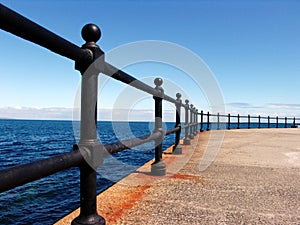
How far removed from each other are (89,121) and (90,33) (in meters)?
0.54

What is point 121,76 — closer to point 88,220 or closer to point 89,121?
point 89,121

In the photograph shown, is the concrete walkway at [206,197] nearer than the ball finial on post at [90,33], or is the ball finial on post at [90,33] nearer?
the ball finial on post at [90,33]

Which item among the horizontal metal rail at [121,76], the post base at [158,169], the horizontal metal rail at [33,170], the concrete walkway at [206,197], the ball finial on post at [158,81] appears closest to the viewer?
the horizontal metal rail at [33,170]

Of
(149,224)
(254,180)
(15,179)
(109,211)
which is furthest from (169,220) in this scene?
(254,180)

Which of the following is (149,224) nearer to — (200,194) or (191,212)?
(191,212)

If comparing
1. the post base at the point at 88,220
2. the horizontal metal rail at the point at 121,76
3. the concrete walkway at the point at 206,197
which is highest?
the horizontal metal rail at the point at 121,76

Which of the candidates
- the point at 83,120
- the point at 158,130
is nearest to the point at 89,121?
the point at 83,120

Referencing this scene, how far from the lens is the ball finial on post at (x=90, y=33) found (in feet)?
5.38

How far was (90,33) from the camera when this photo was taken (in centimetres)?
164

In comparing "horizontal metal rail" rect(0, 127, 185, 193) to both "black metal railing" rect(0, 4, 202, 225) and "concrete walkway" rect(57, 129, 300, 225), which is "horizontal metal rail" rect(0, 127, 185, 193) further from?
"concrete walkway" rect(57, 129, 300, 225)

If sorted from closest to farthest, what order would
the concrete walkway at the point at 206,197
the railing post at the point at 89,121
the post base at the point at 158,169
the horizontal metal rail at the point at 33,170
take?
the horizontal metal rail at the point at 33,170 < the railing post at the point at 89,121 < the concrete walkway at the point at 206,197 < the post base at the point at 158,169

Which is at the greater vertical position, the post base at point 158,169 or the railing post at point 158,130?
the railing post at point 158,130

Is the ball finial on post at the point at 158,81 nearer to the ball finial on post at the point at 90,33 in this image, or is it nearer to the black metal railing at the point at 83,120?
the black metal railing at the point at 83,120

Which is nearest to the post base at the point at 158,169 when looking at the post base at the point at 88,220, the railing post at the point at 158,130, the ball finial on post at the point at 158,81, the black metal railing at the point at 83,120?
the railing post at the point at 158,130
